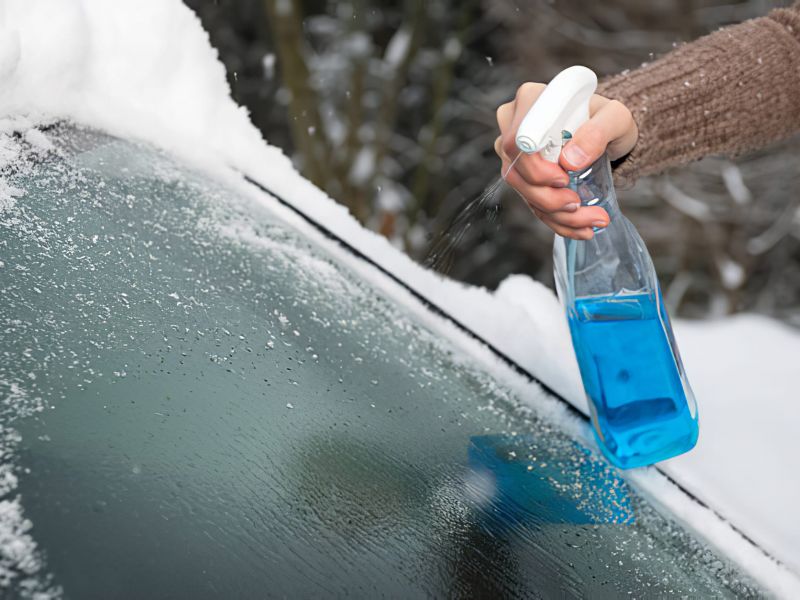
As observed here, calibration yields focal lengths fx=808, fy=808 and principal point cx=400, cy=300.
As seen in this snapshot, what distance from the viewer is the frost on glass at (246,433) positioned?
563 millimetres

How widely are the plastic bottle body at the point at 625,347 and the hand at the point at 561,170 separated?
43mm

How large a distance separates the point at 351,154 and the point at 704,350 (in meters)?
1.99

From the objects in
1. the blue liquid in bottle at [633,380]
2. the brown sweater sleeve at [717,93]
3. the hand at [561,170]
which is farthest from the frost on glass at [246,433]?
the brown sweater sleeve at [717,93]

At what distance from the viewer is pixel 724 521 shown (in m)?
0.90

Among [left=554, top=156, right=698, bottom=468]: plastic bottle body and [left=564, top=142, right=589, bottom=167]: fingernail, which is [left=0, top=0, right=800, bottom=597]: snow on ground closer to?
[left=554, top=156, right=698, bottom=468]: plastic bottle body

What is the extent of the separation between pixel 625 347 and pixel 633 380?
4 centimetres

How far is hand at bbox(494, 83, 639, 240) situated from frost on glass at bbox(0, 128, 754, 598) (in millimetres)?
219

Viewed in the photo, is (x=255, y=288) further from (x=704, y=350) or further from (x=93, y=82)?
(x=704, y=350)

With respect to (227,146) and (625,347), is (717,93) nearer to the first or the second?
(625,347)

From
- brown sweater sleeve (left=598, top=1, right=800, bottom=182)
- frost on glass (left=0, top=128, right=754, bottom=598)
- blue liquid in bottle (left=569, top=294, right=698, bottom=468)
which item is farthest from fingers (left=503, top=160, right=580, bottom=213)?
brown sweater sleeve (left=598, top=1, right=800, bottom=182)

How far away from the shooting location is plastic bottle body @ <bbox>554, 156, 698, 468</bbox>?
2.96 feet

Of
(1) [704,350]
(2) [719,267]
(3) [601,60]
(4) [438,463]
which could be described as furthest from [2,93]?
(2) [719,267]

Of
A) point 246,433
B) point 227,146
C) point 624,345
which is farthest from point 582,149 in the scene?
point 227,146

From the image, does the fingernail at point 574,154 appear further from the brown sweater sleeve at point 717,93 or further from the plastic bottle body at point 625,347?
the brown sweater sleeve at point 717,93
